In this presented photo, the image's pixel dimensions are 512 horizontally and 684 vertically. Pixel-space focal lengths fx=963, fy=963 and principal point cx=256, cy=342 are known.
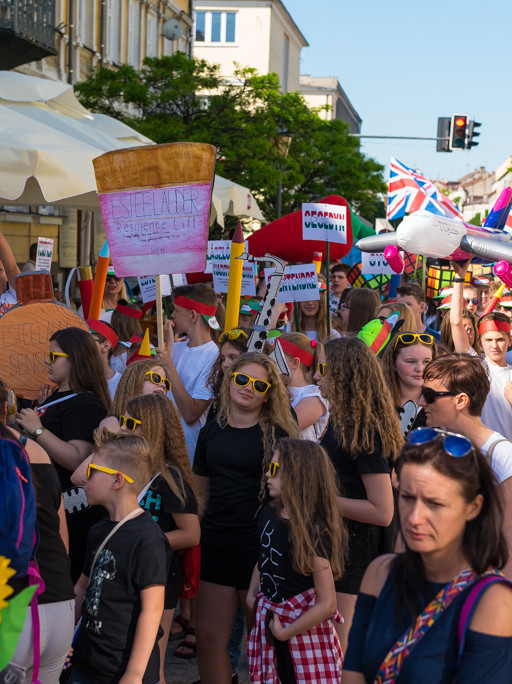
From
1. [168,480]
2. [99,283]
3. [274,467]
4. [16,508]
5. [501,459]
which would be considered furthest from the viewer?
[99,283]

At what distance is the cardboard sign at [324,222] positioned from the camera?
311 inches

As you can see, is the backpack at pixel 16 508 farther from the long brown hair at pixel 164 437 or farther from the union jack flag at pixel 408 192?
the union jack flag at pixel 408 192

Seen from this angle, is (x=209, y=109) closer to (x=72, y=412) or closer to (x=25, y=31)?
(x=25, y=31)

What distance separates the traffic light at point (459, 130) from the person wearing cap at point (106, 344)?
57.7ft

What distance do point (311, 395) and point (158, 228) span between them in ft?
4.16

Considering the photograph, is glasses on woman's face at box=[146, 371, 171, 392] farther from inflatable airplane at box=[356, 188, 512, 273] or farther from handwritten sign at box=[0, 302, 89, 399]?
inflatable airplane at box=[356, 188, 512, 273]

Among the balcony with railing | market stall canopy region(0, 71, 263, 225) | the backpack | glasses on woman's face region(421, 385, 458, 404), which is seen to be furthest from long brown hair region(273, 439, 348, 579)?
the balcony with railing

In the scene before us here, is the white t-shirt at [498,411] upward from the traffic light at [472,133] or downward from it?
downward

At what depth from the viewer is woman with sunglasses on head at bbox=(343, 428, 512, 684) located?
7.16 feet

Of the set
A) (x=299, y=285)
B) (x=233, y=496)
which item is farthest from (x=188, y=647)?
(x=299, y=285)

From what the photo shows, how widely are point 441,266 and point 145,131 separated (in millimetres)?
10650

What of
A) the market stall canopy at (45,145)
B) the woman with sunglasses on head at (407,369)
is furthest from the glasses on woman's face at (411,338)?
the market stall canopy at (45,145)

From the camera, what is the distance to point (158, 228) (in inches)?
213

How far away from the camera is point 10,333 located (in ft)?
16.8
